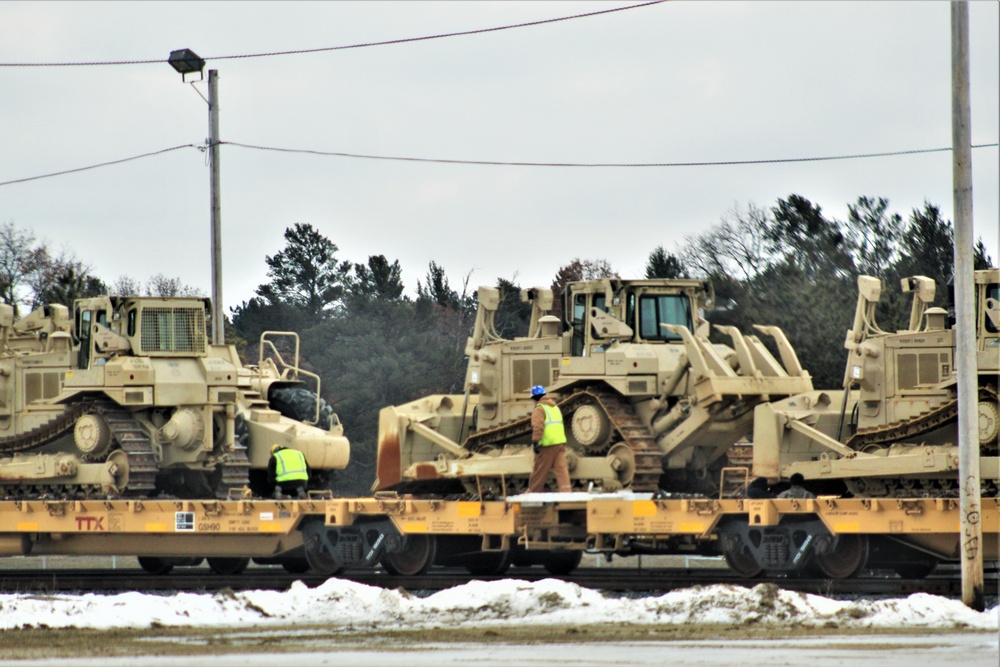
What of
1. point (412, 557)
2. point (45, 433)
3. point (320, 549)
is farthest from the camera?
point (45, 433)

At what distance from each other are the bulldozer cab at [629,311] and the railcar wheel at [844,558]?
4416 mm

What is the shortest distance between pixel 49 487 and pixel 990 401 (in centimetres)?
1355

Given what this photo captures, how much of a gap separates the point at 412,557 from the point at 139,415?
4723 millimetres

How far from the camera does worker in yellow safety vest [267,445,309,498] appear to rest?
81.8ft

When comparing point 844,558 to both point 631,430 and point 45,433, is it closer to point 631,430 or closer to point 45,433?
point 631,430

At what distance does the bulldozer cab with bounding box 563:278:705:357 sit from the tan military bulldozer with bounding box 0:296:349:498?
172 inches

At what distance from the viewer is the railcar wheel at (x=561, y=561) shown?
25.2 m

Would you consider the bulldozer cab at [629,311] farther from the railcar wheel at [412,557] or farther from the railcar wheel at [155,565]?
the railcar wheel at [155,565]

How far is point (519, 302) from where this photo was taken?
174ft

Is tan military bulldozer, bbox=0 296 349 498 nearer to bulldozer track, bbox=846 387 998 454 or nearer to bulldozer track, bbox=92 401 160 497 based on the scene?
bulldozer track, bbox=92 401 160 497

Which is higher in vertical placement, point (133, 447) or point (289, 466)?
point (133, 447)

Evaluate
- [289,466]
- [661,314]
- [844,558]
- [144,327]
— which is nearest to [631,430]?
[661,314]

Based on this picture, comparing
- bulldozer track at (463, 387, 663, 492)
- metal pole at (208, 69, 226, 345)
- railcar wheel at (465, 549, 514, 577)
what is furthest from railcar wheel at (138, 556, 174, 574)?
bulldozer track at (463, 387, 663, 492)

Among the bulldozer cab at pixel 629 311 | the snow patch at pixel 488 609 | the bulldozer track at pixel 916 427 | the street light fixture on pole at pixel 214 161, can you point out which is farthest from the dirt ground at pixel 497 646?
the street light fixture on pole at pixel 214 161
